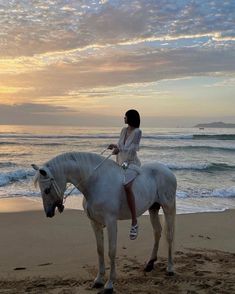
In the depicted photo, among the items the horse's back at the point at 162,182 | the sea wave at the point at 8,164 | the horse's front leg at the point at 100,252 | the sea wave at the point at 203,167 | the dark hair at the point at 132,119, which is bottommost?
the sea wave at the point at 203,167

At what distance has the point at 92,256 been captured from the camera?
19.3ft

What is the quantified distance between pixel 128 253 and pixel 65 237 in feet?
4.60

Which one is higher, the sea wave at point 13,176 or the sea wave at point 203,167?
the sea wave at point 13,176

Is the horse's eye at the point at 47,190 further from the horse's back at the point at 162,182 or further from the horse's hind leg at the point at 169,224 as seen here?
the horse's hind leg at the point at 169,224

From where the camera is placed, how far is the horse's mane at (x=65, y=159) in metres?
4.30

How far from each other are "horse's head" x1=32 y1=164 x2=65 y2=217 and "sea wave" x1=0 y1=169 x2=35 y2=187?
9169mm

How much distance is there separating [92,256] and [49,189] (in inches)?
81.7

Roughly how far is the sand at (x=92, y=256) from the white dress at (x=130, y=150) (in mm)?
1346

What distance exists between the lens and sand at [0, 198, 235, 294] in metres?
4.66

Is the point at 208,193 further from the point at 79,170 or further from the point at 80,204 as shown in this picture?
the point at 79,170

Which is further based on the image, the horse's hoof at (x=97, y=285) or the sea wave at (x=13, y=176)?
the sea wave at (x=13, y=176)

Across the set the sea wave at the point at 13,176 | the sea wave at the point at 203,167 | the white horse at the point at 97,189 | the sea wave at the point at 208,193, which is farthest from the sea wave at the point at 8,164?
the white horse at the point at 97,189

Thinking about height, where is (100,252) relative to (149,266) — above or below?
above

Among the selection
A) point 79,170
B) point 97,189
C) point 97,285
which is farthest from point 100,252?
point 79,170
